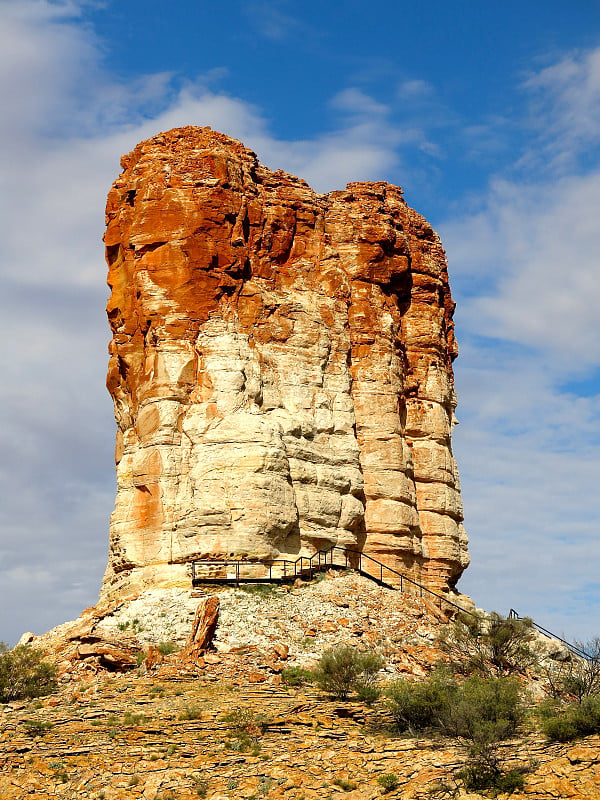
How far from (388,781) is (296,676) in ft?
24.3

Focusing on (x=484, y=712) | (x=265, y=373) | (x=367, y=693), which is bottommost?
(x=484, y=712)

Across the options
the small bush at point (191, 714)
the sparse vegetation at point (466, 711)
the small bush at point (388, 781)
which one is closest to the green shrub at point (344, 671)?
the sparse vegetation at point (466, 711)

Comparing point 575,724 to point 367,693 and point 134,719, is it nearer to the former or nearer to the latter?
point 367,693

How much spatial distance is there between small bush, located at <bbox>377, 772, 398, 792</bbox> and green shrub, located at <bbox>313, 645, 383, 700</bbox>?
5.75 m

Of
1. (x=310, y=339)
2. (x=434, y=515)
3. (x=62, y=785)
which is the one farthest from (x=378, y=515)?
(x=62, y=785)

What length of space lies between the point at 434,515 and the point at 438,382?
589cm

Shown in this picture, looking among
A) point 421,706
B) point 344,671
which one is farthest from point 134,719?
point 421,706

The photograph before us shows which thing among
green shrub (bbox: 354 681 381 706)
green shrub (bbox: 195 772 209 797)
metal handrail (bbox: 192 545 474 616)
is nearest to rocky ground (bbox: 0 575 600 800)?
green shrub (bbox: 195 772 209 797)

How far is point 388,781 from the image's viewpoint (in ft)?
91.7

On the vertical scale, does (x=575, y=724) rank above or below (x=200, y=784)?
above

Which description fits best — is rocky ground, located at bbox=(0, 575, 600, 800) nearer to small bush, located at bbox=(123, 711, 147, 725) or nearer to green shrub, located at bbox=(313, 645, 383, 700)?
small bush, located at bbox=(123, 711, 147, 725)

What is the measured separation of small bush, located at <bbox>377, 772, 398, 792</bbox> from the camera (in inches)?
1093

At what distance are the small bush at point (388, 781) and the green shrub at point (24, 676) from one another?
1094 centimetres

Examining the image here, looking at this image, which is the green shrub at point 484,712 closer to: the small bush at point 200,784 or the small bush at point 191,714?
the small bush at point 191,714
